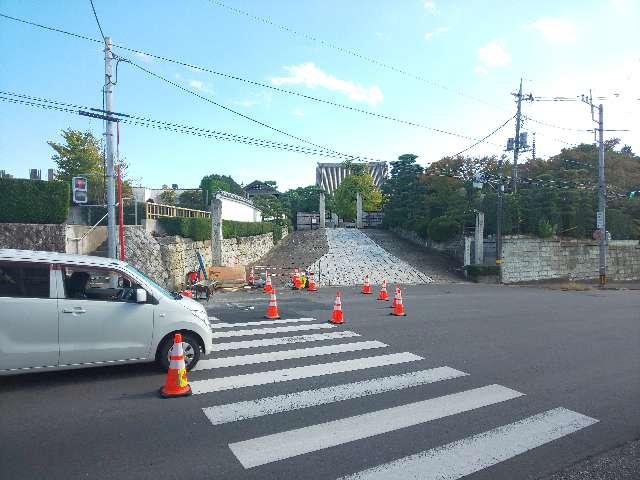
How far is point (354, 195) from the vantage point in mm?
52344

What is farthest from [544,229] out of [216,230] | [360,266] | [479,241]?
[216,230]

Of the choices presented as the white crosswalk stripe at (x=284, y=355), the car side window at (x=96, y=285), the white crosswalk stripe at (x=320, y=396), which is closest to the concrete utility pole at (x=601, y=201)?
the white crosswalk stripe at (x=284, y=355)

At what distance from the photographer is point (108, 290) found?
6191 millimetres

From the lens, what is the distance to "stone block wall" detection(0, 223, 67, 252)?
14852 millimetres

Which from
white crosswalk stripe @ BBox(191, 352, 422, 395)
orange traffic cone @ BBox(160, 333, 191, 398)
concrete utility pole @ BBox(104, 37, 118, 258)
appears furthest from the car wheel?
concrete utility pole @ BBox(104, 37, 118, 258)

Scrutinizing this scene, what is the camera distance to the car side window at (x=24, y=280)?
521cm

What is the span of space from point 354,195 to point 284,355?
45.8 m

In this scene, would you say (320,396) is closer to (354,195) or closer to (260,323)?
(260,323)

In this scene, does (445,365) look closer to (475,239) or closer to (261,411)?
(261,411)

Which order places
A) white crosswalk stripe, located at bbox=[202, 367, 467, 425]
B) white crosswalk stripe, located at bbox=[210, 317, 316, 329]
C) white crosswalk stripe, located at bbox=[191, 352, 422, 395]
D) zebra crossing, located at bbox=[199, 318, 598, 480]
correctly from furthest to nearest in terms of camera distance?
1. white crosswalk stripe, located at bbox=[210, 317, 316, 329]
2. white crosswalk stripe, located at bbox=[191, 352, 422, 395]
3. white crosswalk stripe, located at bbox=[202, 367, 467, 425]
4. zebra crossing, located at bbox=[199, 318, 598, 480]

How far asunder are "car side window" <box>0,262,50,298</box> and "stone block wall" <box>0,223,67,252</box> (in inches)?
445

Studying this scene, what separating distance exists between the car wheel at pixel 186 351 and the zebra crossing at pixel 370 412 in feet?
0.85

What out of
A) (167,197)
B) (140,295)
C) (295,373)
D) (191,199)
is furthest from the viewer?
(191,199)

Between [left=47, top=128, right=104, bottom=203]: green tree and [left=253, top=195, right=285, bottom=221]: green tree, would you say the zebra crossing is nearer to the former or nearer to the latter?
[left=47, top=128, right=104, bottom=203]: green tree
